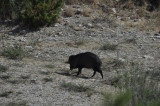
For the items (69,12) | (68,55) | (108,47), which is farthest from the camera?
(69,12)

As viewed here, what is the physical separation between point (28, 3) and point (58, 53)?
148 inches

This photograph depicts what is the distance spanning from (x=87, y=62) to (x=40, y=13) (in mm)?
5197

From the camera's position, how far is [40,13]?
43.5 feet

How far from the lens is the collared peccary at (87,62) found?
8.62m

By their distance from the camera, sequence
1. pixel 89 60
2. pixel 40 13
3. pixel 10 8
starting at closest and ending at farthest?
pixel 89 60, pixel 40 13, pixel 10 8

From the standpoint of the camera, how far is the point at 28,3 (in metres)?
13.6

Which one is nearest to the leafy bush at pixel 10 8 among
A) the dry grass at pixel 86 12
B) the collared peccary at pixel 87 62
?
the dry grass at pixel 86 12

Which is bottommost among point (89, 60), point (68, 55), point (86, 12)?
point (68, 55)

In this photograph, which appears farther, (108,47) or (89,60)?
(108,47)

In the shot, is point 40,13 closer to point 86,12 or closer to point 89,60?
point 86,12

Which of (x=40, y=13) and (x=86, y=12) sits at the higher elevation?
(x=40, y=13)

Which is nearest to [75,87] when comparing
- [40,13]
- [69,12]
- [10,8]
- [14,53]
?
[14,53]

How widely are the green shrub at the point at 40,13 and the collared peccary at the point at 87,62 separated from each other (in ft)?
13.8

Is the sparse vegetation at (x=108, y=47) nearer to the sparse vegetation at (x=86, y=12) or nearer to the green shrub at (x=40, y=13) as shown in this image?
the green shrub at (x=40, y=13)
